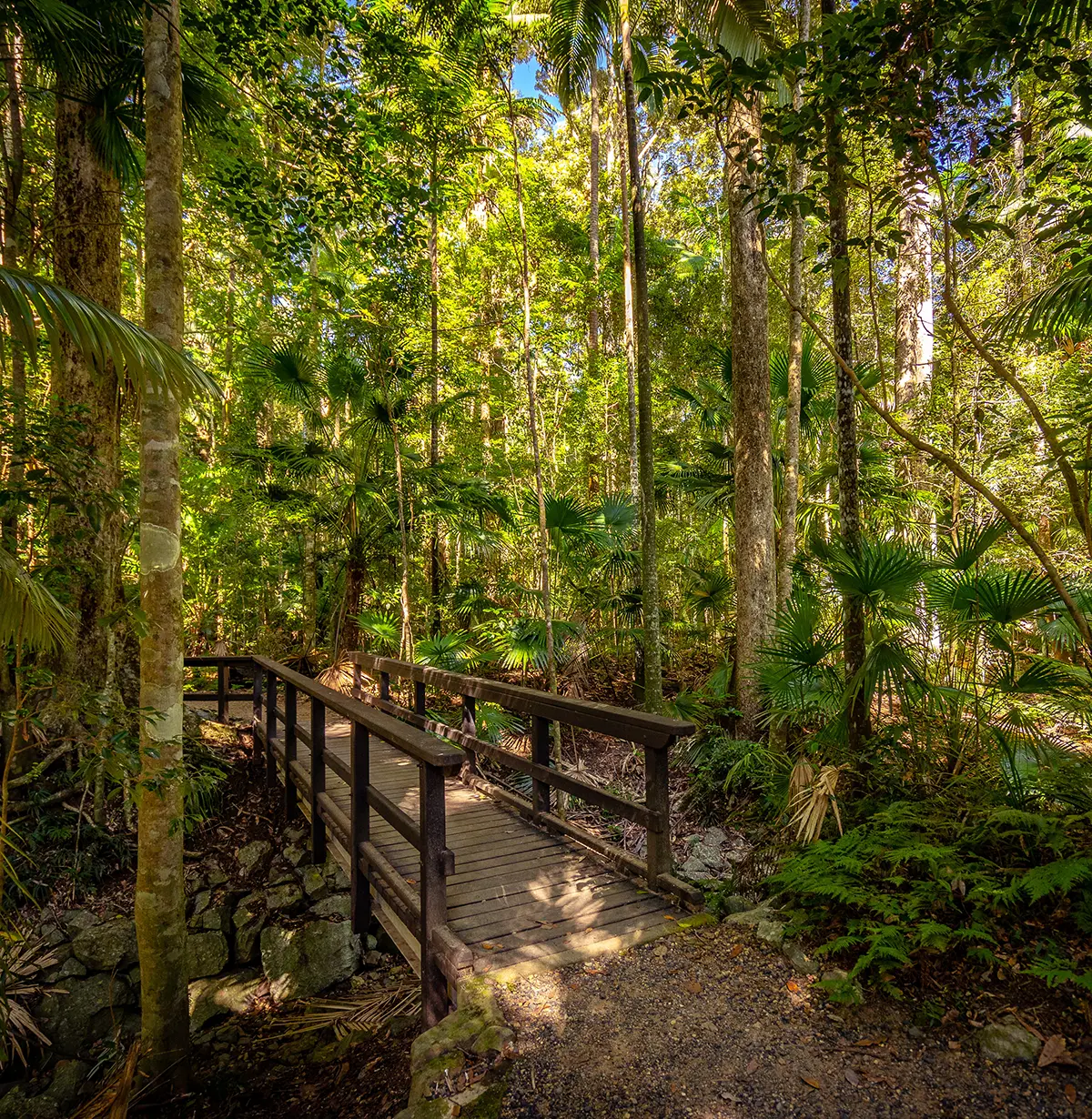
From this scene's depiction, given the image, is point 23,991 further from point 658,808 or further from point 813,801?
point 813,801

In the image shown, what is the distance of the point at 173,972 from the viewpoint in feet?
11.4

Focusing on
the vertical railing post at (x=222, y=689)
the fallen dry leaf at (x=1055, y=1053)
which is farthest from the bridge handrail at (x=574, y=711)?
the vertical railing post at (x=222, y=689)

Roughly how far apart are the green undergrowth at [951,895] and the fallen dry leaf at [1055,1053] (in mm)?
152

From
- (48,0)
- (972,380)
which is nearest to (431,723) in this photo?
(48,0)

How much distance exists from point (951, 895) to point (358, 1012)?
135 inches

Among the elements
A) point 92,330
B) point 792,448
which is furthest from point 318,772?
point 792,448

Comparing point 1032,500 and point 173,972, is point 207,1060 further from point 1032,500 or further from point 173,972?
point 1032,500

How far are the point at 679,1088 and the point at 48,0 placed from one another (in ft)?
18.8

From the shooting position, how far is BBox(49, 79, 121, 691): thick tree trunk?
4.96m

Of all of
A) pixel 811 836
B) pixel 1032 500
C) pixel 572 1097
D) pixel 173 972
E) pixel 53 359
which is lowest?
pixel 173 972

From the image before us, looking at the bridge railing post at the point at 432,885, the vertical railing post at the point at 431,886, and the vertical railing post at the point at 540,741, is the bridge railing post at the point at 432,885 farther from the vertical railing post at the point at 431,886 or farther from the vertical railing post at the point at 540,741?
the vertical railing post at the point at 540,741

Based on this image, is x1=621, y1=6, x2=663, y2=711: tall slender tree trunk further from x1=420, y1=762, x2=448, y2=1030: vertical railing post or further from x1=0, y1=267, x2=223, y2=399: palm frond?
x1=0, y1=267, x2=223, y2=399: palm frond

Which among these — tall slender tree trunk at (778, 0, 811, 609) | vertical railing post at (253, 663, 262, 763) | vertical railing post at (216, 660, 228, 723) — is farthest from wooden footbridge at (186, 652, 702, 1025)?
tall slender tree trunk at (778, 0, 811, 609)

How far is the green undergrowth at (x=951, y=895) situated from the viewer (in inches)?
89.7
